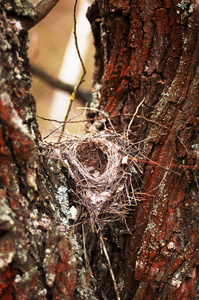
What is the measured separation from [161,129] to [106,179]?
1.11 ft

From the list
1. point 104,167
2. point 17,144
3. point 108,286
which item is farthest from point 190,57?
point 108,286

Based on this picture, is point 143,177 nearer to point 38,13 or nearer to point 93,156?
point 93,156

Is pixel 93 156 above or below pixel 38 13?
below

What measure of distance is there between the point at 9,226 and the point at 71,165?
50 centimetres

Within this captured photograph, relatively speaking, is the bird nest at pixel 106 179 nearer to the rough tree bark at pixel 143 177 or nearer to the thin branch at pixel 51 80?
the rough tree bark at pixel 143 177

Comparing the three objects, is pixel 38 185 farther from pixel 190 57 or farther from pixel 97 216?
pixel 190 57

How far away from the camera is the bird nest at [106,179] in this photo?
3.84ft

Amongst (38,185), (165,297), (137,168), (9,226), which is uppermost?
(137,168)

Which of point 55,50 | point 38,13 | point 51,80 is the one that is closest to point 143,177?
point 38,13

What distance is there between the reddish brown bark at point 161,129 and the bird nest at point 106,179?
2.5 inches

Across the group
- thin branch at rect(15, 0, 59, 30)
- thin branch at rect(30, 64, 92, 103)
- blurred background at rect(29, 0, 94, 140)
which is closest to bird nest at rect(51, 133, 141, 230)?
thin branch at rect(15, 0, 59, 30)

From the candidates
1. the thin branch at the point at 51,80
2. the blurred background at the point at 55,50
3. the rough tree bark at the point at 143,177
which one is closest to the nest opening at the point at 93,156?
the rough tree bark at the point at 143,177

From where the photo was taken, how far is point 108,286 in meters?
1.20

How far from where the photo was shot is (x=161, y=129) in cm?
118
